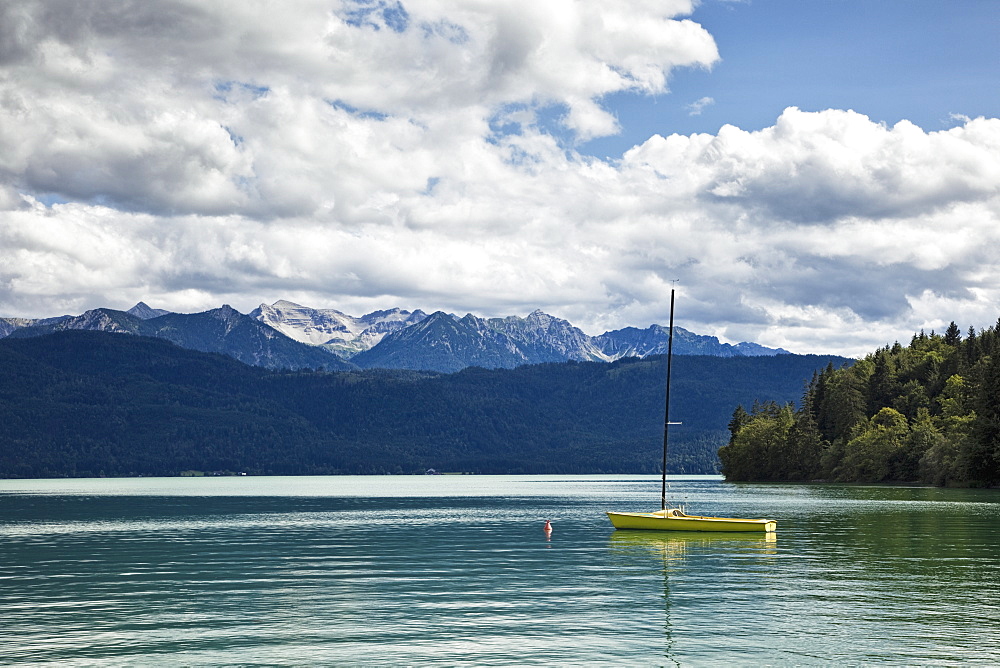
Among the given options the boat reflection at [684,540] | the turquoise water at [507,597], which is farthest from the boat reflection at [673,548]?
the turquoise water at [507,597]

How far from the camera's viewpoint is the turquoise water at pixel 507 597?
122 feet

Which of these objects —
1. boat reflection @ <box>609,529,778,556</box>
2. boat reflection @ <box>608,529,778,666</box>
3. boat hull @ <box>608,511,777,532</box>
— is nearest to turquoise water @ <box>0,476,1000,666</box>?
boat reflection @ <box>608,529,778,666</box>

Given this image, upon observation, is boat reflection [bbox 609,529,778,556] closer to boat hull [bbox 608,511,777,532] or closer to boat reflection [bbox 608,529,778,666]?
boat reflection [bbox 608,529,778,666]

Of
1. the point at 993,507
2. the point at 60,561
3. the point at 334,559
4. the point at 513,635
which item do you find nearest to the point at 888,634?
the point at 513,635

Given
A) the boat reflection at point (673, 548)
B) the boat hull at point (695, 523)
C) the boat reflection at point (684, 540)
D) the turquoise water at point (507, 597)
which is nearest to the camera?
the turquoise water at point (507, 597)

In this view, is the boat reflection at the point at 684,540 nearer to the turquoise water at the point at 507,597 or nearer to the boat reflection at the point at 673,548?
the boat reflection at the point at 673,548

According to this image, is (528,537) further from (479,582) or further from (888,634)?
(888,634)

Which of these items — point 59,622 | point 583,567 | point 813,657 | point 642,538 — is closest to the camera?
point 813,657

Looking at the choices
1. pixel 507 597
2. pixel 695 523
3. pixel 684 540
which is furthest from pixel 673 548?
pixel 507 597

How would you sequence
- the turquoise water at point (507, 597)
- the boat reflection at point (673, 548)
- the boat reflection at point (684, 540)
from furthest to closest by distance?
the boat reflection at point (684, 540) → the boat reflection at point (673, 548) → the turquoise water at point (507, 597)

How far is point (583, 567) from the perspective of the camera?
2564 inches

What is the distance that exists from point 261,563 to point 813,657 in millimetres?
44138

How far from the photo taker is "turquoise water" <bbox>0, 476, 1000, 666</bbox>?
37.3 meters

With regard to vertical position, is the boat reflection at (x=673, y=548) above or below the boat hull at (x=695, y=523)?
below
